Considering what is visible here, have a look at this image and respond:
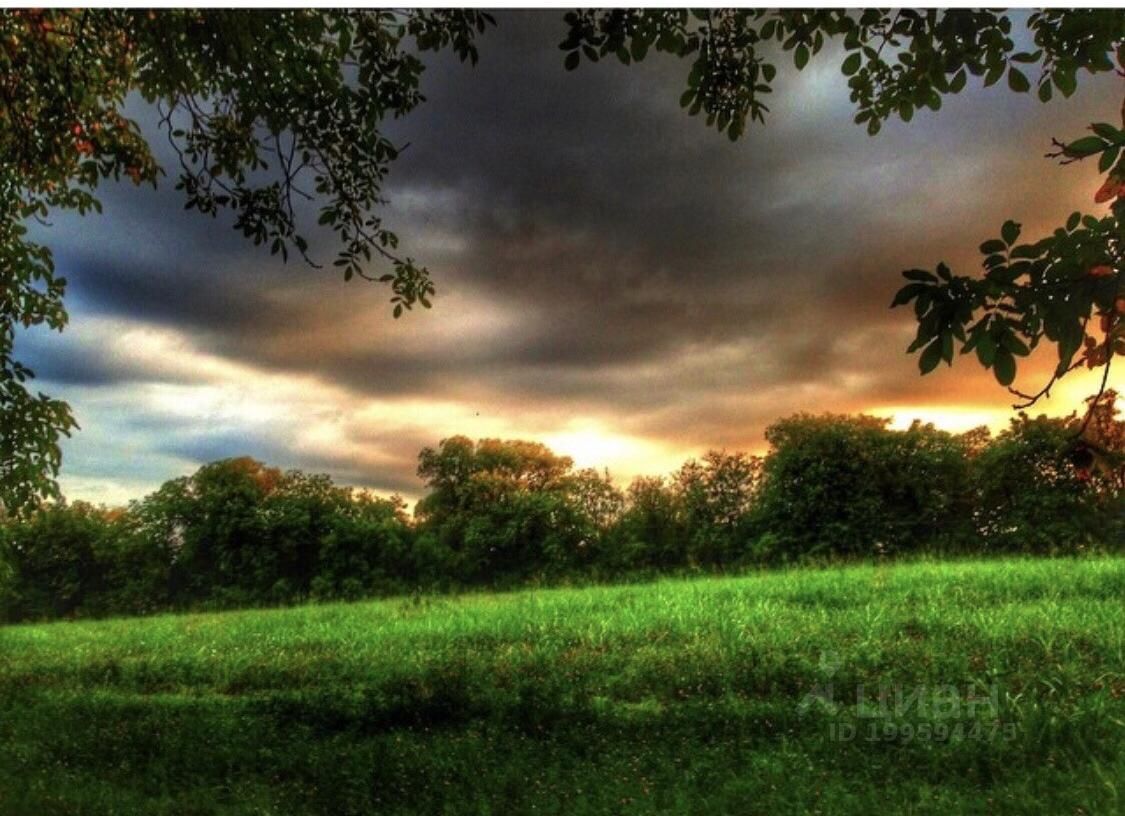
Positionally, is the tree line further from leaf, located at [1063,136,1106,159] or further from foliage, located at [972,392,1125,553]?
leaf, located at [1063,136,1106,159]

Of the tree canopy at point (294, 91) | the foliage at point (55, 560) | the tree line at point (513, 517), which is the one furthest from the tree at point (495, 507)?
the foliage at point (55, 560)

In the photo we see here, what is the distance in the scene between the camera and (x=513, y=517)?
462 cm

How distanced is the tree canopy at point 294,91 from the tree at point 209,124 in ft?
0.04

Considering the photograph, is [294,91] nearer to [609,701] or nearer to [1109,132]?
[609,701]

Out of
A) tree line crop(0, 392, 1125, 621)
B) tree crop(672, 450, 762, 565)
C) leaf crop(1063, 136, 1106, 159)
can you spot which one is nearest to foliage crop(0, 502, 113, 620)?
tree line crop(0, 392, 1125, 621)

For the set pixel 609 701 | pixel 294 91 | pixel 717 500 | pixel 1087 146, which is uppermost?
pixel 294 91

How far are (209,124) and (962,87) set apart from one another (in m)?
4.12

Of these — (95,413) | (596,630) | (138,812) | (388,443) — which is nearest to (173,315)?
(95,413)

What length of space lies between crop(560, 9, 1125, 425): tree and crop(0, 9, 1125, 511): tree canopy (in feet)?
0.04

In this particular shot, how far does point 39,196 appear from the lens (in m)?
4.90

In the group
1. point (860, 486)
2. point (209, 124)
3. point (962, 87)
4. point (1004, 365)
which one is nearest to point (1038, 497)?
point (860, 486)

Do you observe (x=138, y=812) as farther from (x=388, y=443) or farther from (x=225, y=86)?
(x=225, y=86)

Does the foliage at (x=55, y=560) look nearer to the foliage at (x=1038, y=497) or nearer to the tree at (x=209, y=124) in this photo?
the tree at (x=209, y=124)

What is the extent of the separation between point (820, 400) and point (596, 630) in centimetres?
220
